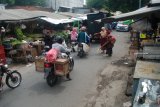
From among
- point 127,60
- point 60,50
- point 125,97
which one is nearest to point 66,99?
point 125,97

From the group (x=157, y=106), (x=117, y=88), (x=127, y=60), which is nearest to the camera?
(x=157, y=106)

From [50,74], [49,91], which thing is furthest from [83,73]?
[49,91]

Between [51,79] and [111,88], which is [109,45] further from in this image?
[51,79]

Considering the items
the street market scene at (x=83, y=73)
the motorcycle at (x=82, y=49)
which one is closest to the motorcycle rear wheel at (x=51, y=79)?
the street market scene at (x=83, y=73)

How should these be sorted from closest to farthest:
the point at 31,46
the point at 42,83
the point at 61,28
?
the point at 42,83, the point at 31,46, the point at 61,28

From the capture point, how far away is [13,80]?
9.84 meters

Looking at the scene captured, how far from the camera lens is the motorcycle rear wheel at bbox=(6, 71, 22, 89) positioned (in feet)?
31.8

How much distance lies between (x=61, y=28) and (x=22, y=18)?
28.4 feet

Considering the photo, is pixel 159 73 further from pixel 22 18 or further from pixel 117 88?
pixel 22 18

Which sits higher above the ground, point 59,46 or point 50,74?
point 59,46

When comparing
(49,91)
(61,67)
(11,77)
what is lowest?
(49,91)

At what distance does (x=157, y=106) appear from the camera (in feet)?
17.5

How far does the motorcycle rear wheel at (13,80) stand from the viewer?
9.70 metres

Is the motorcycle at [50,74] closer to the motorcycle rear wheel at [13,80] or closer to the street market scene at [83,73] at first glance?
the street market scene at [83,73]
